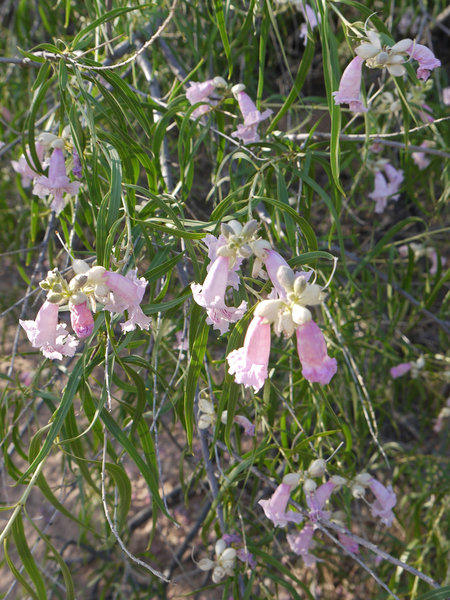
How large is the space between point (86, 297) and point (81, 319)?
26 millimetres

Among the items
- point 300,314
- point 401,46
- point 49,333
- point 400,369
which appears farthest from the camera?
point 400,369

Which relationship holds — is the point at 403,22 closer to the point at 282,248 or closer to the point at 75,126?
the point at 282,248

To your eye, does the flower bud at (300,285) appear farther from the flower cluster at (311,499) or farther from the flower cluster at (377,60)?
A: the flower cluster at (311,499)

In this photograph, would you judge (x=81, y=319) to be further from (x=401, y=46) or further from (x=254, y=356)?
(x=401, y=46)

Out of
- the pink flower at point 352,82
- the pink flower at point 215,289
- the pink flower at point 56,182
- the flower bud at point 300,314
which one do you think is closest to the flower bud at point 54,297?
the pink flower at point 215,289

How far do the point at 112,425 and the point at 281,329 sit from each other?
26 cm

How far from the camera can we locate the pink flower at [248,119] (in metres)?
1.06

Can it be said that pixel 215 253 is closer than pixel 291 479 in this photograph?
Yes

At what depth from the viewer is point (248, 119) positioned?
3.50 feet

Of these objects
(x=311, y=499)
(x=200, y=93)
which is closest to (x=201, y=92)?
(x=200, y=93)

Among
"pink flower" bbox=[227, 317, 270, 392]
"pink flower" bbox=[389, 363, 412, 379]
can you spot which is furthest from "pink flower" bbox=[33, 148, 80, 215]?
"pink flower" bbox=[389, 363, 412, 379]

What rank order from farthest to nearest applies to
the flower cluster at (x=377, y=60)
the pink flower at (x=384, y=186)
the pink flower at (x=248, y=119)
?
the pink flower at (x=384, y=186)
the pink flower at (x=248, y=119)
the flower cluster at (x=377, y=60)

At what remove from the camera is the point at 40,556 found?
78.3 inches

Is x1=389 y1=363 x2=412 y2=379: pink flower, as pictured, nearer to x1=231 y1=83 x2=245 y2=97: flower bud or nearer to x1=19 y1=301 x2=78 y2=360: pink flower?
x1=231 y1=83 x2=245 y2=97: flower bud
